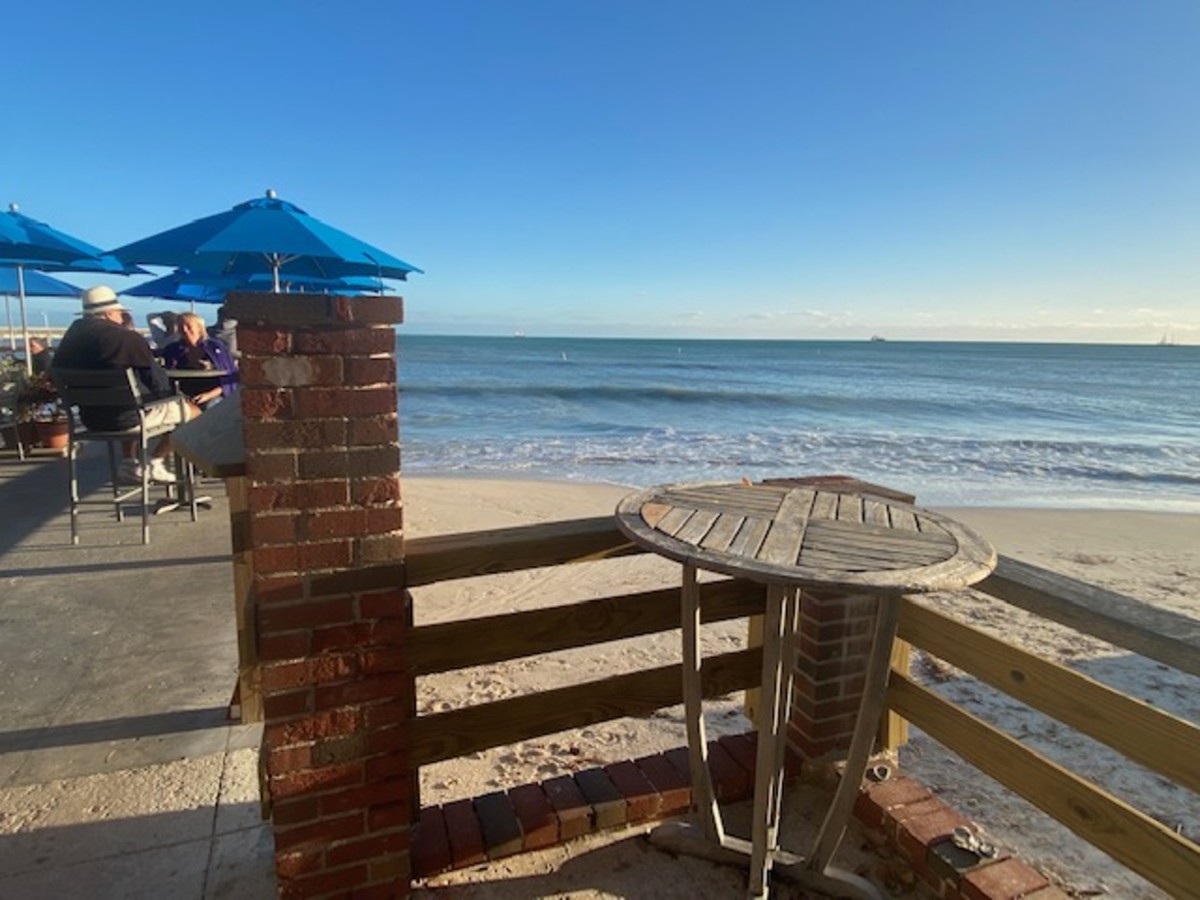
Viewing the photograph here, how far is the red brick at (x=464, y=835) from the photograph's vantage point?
1.98 metres

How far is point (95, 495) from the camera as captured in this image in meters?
5.72

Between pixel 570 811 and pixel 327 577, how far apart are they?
1103 mm

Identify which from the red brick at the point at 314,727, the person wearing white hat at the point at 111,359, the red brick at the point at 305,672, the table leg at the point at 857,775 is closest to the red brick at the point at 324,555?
the red brick at the point at 305,672

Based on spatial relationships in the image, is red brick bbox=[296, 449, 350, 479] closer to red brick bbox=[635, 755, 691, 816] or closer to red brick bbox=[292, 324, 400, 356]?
red brick bbox=[292, 324, 400, 356]

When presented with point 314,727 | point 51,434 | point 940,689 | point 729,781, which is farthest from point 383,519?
point 51,434

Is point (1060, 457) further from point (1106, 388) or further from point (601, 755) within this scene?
point (1106, 388)

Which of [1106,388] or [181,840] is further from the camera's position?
[1106,388]

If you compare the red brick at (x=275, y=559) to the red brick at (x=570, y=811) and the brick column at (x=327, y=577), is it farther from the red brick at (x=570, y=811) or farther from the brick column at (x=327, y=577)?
the red brick at (x=570, y=811)

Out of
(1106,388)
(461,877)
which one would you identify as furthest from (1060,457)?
(1106,388)

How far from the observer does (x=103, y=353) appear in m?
4.61

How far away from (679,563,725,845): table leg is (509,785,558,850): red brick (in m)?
0.46

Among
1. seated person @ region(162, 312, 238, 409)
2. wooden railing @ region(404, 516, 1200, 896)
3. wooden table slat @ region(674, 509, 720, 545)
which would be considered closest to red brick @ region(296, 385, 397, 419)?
wooden railing @ region(404, 516, 1200, 896)

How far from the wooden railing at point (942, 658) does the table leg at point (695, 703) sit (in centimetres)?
27

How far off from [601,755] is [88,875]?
170 cm
